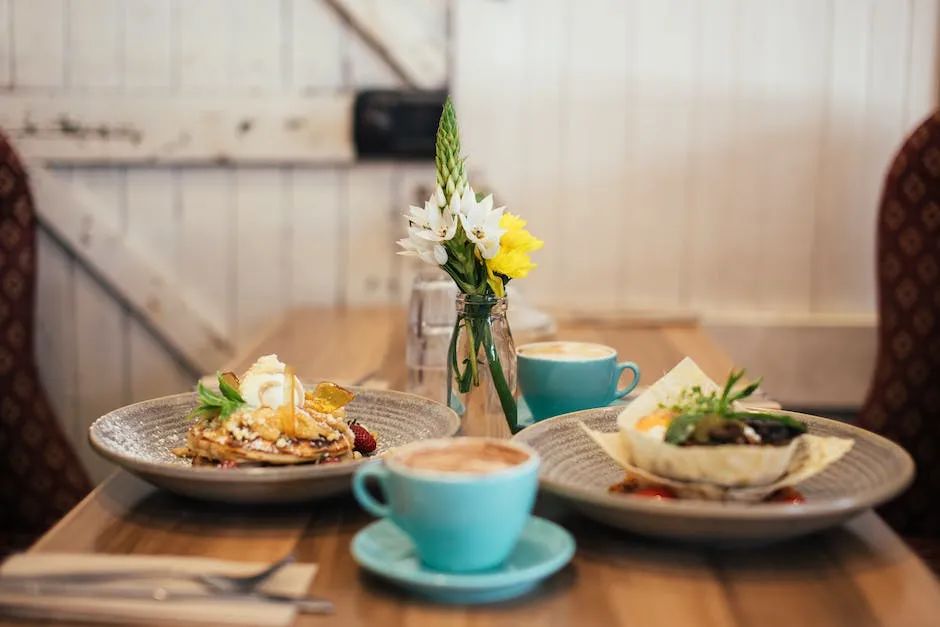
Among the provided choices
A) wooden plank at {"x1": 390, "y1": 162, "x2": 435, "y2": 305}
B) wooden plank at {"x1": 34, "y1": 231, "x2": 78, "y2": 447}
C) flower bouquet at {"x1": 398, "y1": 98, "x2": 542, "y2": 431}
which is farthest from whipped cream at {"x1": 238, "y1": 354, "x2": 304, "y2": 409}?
wooden plank at {"x1": 34, "y1": 231, "x2": 78, "y2": 447}

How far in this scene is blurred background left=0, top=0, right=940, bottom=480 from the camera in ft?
7.83

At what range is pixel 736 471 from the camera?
2.81 feet

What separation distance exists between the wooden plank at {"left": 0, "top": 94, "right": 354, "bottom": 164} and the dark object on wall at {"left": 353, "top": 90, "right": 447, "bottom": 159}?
0.04 meters

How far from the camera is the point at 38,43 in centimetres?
240

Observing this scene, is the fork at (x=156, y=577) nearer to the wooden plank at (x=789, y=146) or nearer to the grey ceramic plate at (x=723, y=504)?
the grey ceramic plate at (x=723, y=504)

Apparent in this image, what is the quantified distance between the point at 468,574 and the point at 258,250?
1.79m

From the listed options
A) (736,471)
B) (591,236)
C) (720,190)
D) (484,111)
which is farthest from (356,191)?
(736,471)

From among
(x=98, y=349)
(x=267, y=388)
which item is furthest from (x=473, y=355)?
(x=98, y=349)

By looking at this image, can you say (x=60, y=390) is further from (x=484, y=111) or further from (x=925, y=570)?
(x=925, y=570)

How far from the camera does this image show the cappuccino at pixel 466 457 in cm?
80

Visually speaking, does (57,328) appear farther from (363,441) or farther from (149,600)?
(149,600)

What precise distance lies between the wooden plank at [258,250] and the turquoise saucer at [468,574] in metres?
1.68

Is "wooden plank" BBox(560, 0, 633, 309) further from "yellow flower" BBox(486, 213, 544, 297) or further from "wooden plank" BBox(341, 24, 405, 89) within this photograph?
"yellow flower" BBox(486, 213, 544, 297)

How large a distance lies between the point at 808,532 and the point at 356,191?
68.5 inches
